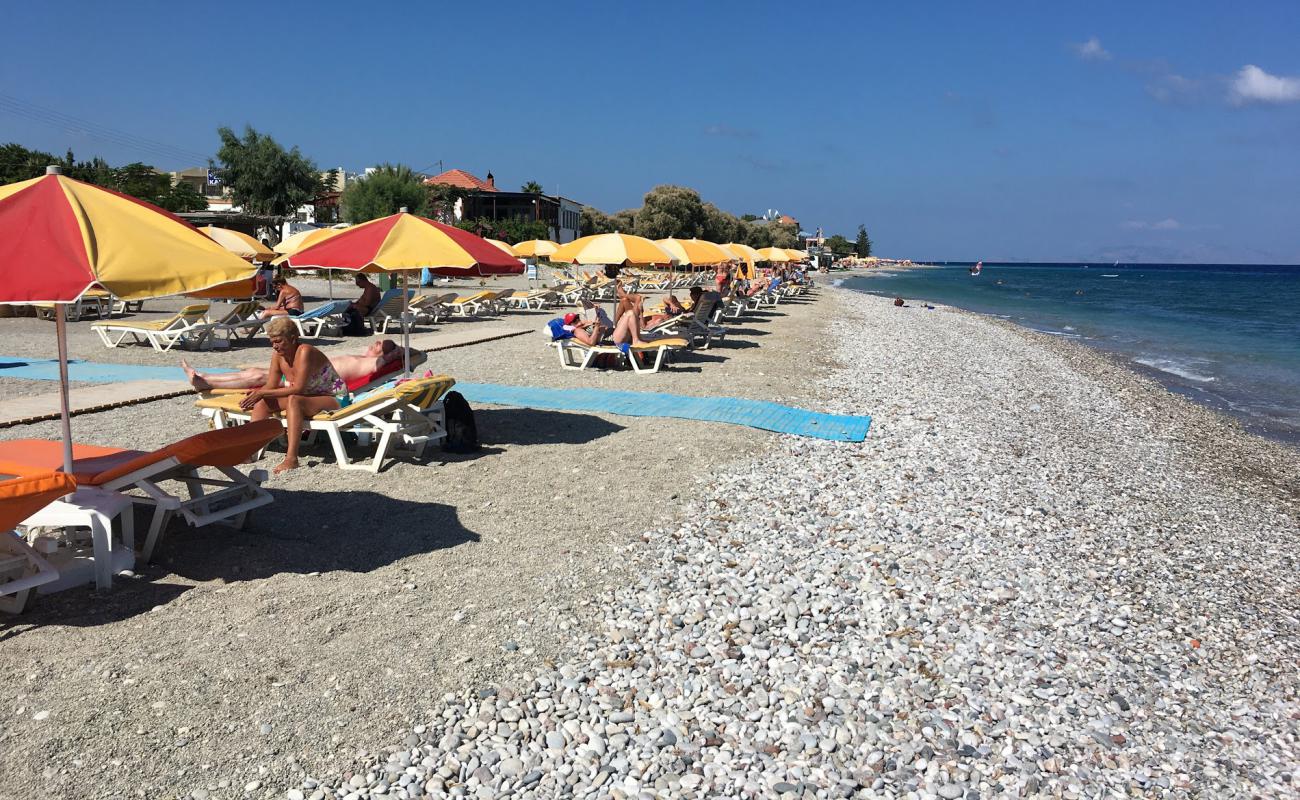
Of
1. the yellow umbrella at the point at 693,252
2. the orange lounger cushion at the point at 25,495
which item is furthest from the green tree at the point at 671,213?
the orange lounger cushion at the point at 25,495

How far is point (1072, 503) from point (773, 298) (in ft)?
71.6

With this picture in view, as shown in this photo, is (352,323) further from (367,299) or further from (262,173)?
(262,173)

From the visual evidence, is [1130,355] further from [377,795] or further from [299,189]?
[299,189]

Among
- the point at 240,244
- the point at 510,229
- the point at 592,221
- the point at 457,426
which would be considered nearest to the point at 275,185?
the point at 510,229

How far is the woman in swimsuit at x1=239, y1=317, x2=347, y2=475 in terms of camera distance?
608 cm

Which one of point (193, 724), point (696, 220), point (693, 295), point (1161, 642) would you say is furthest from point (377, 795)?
point (696, 220)

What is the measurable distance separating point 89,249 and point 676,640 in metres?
2.89

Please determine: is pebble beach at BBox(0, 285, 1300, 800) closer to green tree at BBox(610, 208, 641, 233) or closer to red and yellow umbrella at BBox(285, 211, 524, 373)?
red and yellow umbrella at BBox(285, 211, 524, 373)

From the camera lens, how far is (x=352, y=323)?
14898 millimetres

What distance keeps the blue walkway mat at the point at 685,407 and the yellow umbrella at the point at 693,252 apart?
684 cm

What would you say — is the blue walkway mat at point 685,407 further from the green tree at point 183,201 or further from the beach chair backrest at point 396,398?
the green tree at point 183,201

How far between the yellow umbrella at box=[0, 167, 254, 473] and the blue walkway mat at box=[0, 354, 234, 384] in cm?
671

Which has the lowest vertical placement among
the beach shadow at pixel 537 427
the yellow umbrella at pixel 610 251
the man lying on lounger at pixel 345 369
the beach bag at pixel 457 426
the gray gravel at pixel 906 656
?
the gray gravel at pixel 906 656

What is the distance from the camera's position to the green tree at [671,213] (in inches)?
2462
